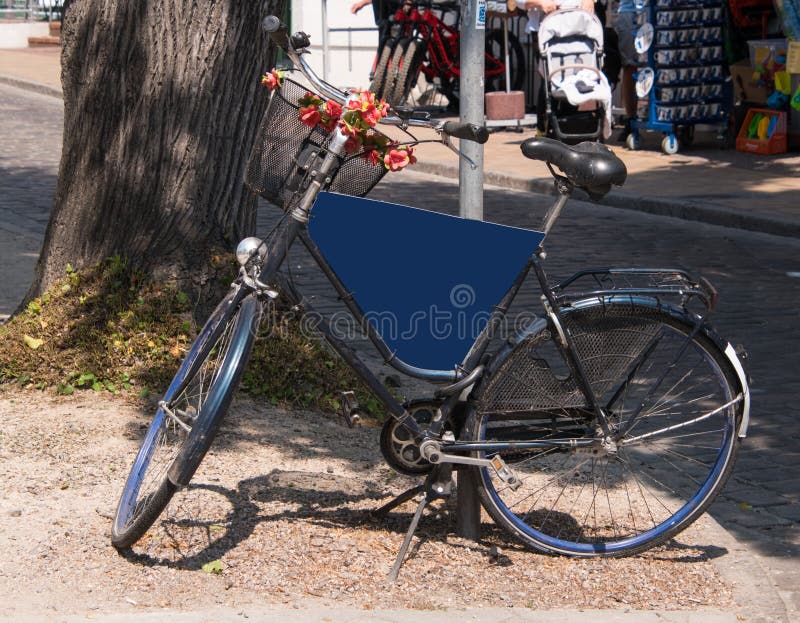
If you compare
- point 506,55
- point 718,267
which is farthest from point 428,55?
point 718,267

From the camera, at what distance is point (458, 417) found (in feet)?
13.1

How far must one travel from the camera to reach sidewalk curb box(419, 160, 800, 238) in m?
10.1

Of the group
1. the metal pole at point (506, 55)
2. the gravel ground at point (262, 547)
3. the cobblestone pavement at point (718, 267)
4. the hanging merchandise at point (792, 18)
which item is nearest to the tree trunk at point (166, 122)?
the cobblestone pavement at point (718, 267)

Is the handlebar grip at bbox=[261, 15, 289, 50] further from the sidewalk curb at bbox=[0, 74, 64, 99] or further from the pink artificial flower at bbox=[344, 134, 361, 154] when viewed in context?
the sidewalk curb at bbox=[0, 74, 64, 99]

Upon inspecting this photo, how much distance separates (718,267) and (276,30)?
5931 millimetres

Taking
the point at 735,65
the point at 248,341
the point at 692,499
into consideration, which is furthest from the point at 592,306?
the point at 735,65

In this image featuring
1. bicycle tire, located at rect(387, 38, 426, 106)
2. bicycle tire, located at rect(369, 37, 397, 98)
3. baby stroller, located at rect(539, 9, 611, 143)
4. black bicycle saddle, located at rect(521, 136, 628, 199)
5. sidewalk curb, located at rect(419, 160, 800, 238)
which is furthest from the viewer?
bicycle tire, located at rect(369, 37, 397, 98)

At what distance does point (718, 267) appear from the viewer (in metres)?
8.91

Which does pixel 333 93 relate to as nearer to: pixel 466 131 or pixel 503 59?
pixel 466 131

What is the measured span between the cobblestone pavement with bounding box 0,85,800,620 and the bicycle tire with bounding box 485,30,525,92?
410 cm

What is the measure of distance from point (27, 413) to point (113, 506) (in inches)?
36.6

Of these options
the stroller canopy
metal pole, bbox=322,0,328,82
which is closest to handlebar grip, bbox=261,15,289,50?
the stroller canopy

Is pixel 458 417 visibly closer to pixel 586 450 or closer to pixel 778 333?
pixel 586 450

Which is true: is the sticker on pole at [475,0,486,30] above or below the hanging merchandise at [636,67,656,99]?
above
